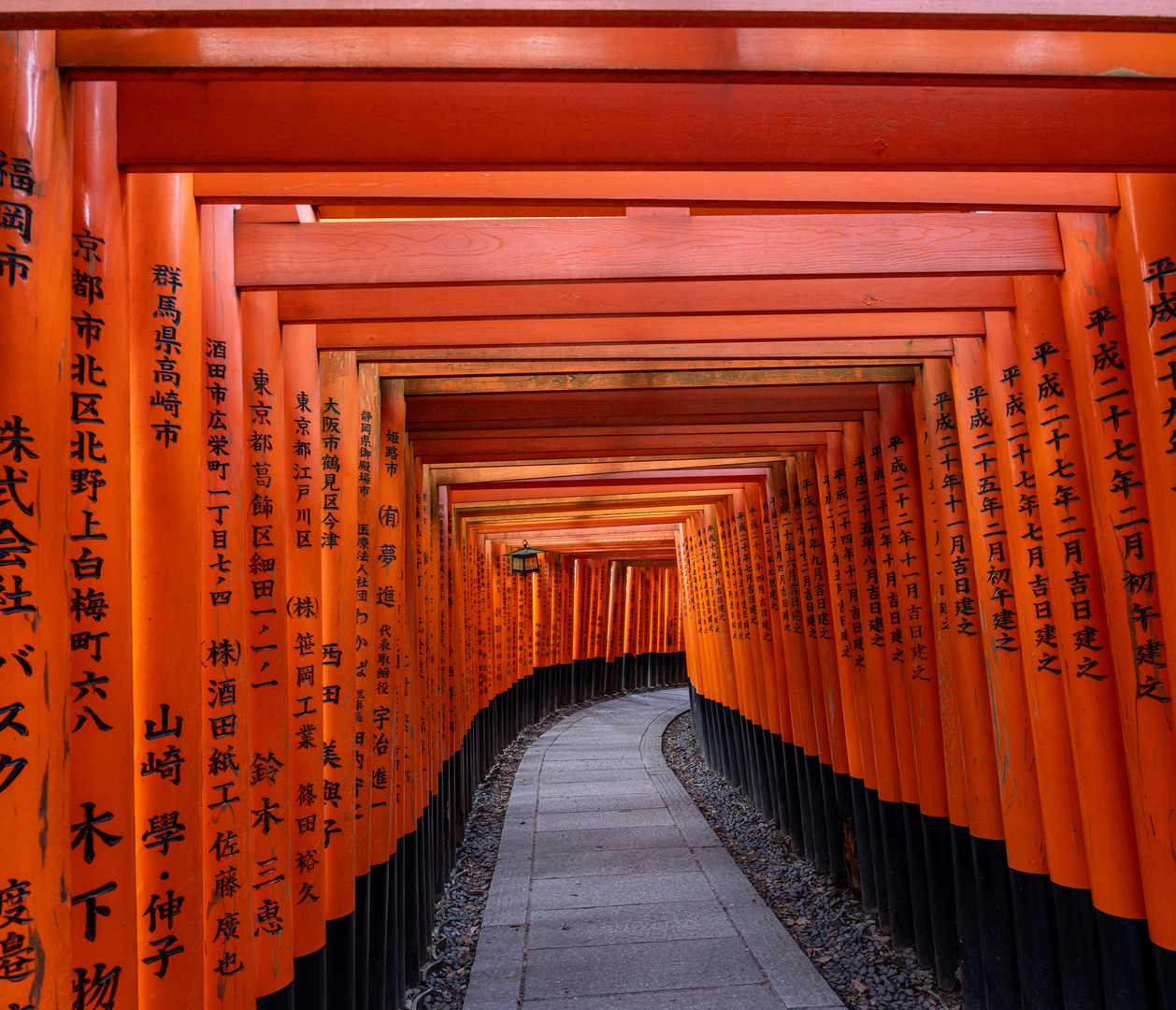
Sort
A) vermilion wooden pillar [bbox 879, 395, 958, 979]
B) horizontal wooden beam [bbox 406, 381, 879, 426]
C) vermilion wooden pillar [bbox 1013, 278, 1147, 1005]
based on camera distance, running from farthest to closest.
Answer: horizontal wooden beam [bbox 406, 381, 879, 426], vermilion wooden pillar [bbox 879, 395, 958, 979], vermilion wooden pillar [bbox 1013, 278, 1147, 1005]

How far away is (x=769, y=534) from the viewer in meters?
8.93

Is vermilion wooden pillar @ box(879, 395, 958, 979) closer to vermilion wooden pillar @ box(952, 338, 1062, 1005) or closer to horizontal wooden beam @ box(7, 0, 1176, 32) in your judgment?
vermilion wooden pillar @ box(952, 338, 1062, 1005)

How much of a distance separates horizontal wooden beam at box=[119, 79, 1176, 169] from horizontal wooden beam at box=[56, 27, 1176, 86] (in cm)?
33

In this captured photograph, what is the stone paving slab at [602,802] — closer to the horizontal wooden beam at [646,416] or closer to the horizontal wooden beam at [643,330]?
the horizontal wooden beam at [646,416]

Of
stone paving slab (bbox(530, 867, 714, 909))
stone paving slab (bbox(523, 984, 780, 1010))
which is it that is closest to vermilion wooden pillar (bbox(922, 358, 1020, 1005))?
stone paving slab (bbox(523, 984, 780, 1010))

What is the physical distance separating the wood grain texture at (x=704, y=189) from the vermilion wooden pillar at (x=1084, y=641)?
2.72 ft

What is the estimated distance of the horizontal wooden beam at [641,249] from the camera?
3455 mm

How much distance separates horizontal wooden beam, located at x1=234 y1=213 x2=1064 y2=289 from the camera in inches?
136

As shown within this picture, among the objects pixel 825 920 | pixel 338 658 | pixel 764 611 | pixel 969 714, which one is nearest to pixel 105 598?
pixel 338 658

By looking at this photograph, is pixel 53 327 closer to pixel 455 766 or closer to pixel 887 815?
pixel 887 815

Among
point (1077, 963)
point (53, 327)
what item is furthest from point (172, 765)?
point (1077, 963)

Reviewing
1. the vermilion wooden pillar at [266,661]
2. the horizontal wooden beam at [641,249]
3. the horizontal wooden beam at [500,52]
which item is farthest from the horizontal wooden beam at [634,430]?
the horizontal wooden beam at [500,52]

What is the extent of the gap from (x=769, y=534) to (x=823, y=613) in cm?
171

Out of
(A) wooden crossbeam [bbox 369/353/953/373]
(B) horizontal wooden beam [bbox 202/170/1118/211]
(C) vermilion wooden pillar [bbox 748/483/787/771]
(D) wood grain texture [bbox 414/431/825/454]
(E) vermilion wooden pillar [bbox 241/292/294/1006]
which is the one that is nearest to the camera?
(B) horizontal wooden beam [bbox 202/170/1118/211]
